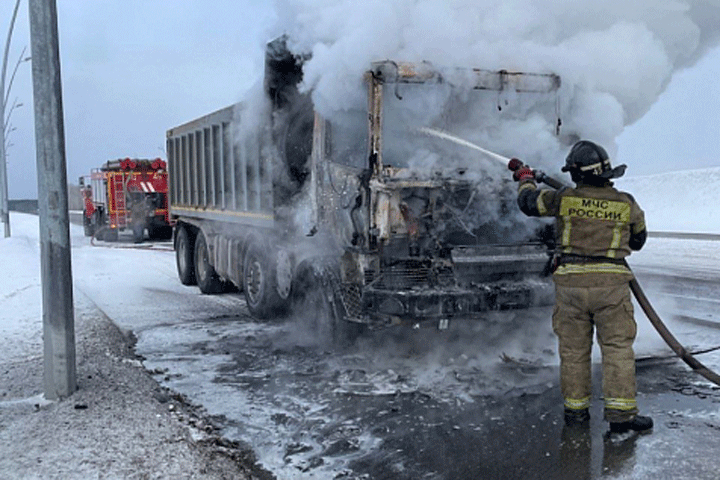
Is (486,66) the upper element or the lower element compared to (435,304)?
upper

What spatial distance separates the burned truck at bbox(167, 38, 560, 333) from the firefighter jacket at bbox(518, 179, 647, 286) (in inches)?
50.5

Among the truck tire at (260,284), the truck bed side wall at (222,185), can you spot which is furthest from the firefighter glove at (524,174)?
the truck tire at (260,284)

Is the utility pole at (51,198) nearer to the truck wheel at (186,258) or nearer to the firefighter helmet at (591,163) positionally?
the firefighter helmet at (591,163)

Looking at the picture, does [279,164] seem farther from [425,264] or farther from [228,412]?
[228,412]

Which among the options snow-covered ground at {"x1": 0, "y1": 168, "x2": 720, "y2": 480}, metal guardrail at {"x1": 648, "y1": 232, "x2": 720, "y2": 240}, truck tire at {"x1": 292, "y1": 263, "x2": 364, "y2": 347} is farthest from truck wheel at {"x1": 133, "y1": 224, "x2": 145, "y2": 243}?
truck tire at {"x1": 292, "y1": 263, "x2": 364, "y2": 347}

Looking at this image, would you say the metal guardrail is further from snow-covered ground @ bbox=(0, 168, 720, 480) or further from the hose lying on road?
the hose lying on road

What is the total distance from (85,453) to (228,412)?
50.1 inches

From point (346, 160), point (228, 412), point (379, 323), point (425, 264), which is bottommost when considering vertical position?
point (228, 412)

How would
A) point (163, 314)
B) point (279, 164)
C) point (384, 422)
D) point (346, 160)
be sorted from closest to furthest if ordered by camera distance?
point (384, 422) < point (346, 160) < point (279, 164) < point (163, 314)

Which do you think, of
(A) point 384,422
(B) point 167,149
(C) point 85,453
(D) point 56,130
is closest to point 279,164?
(D) point 56,130

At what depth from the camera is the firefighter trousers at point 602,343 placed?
14.1 ft

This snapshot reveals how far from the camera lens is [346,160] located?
6.02m

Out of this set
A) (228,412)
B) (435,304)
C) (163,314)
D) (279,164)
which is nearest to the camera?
(228,412)

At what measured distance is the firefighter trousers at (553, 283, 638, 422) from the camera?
14.1 ft
